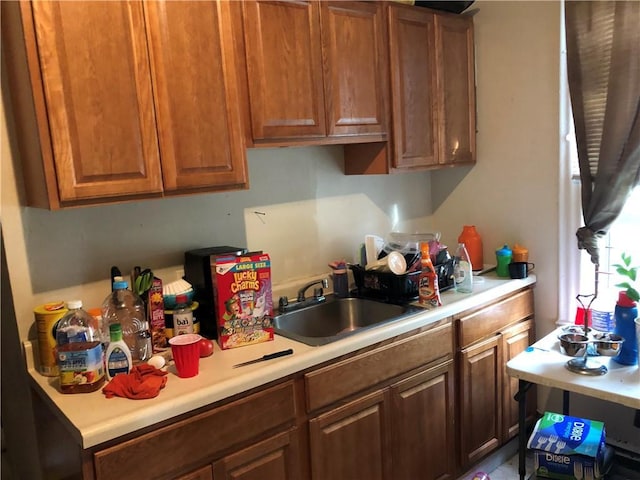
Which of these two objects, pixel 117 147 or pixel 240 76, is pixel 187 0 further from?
pixel 117 147

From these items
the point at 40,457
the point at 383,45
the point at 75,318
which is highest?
the point at 383,45

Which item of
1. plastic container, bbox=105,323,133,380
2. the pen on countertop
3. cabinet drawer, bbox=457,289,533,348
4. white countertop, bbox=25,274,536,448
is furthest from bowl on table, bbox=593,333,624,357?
plastic container, bbox=105,323,133,380

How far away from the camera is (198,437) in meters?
1.58

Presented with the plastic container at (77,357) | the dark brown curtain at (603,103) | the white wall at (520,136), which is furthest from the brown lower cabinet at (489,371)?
the plastic container at (77,357)

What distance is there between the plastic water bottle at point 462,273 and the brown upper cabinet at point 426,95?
465 mm

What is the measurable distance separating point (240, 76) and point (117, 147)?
0.55 m

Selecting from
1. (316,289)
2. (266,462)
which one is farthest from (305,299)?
(266,462)

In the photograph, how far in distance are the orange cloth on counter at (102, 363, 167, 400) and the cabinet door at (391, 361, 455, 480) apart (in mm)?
931

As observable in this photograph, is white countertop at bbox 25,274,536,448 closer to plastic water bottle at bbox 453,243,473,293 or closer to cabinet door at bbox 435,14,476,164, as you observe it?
plastic water bottle at bbox 453,243,473,293

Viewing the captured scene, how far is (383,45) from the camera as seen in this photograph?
239cm

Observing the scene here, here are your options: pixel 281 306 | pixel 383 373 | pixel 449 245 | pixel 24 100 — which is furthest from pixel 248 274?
pixel 449 245

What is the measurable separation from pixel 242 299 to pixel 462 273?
3.74 ft

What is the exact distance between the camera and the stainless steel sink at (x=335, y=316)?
7.61 feet

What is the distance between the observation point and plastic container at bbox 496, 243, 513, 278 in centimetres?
275
